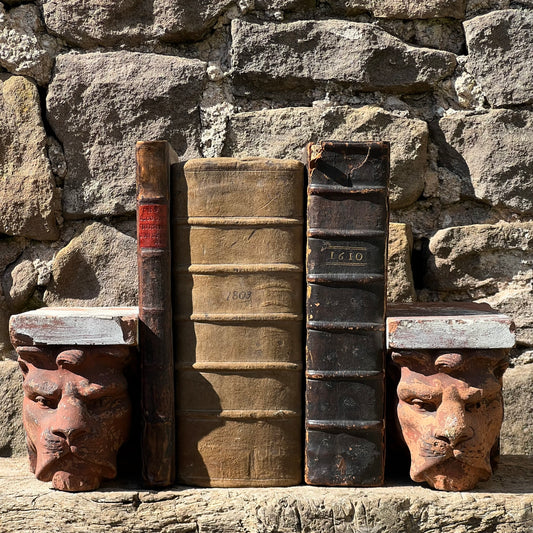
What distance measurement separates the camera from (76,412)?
150 cm

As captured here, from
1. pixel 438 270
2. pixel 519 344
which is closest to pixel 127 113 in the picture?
pixel 438 270

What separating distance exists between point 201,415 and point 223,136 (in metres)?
0.75

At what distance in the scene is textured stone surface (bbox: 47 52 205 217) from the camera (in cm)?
198

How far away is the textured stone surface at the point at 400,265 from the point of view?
1954 millimetres

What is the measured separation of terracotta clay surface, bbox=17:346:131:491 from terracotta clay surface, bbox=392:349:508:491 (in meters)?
0.56

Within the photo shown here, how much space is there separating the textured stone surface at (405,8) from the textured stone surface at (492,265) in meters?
0.55

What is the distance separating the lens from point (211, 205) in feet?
5.16

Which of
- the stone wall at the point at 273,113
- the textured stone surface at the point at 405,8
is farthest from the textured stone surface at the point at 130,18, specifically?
Answer: the textured stone surface at the point at 405,8

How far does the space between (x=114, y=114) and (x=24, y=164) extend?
0.26m

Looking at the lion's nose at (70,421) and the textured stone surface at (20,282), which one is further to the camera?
the textured stone surface at (20,282)

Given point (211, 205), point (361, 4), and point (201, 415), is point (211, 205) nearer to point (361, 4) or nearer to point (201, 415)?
point (201, 415)

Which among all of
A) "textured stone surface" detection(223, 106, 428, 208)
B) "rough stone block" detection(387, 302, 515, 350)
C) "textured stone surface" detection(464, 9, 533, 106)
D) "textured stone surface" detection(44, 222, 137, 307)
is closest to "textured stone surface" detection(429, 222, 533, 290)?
Result: "textured stone surface" detection(223, 106, 428, 208)

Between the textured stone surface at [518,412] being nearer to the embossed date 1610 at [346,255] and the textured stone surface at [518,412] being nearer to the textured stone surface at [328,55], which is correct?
the embossed date 1610 at [346,255]

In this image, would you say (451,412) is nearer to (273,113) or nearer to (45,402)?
(45,402)
